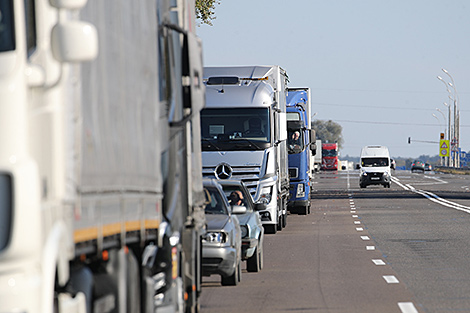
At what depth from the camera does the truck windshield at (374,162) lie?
208 feet

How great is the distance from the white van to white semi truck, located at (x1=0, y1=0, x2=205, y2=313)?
53.3 metres

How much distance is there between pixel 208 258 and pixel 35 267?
8.54m

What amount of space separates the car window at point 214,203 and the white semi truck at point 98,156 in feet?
15.8

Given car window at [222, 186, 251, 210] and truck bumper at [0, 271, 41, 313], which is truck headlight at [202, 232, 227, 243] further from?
truck bumper at [0, 271, 41, 313]

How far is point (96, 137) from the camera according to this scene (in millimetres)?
5457

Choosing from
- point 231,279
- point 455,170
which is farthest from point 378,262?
point 455,170

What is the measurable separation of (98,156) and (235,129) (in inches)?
674

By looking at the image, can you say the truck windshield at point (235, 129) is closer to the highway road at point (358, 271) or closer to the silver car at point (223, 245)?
the highway road at point (358, 271)

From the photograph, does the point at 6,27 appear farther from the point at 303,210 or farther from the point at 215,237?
the point at 303,210

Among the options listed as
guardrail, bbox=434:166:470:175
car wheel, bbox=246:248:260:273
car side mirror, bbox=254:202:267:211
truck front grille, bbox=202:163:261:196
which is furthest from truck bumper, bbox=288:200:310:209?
guardrail, bbox=434:166:470:175

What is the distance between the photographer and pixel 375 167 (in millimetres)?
62500

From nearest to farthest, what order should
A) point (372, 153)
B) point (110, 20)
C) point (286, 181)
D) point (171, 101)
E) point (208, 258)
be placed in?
point (110, 20) < point (171, 101) < point (208, 258) < point (286, 181) < point (372, 153)

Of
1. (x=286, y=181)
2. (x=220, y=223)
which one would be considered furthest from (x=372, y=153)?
(x=220, y=223)

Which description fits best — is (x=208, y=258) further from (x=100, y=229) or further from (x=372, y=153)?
(x=372, y=153)
